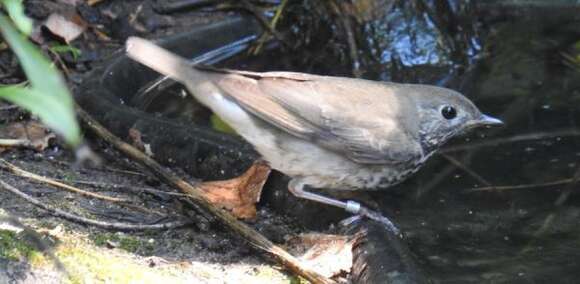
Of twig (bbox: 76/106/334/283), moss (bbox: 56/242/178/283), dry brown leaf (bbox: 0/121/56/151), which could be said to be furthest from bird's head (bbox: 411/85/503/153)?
dry brown leaf (bbox: 0/121/56/151)

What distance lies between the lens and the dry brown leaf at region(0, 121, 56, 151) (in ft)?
18.1

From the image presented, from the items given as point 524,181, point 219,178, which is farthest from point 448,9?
point 219,178

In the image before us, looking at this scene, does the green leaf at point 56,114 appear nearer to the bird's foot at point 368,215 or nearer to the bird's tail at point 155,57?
the bird's tail at point 155,57

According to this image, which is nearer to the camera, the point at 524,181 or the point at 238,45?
the point at 524,181

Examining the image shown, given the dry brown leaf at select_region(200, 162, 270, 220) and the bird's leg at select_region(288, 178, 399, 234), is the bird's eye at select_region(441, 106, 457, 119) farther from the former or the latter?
the dry brown leaf at select_region(200, 162, 270, 220)

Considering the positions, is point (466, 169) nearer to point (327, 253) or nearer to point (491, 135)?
point (491, 135)

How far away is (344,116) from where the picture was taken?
5.03 metres

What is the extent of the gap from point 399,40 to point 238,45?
4.52 ft

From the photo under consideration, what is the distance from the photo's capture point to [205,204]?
464cm

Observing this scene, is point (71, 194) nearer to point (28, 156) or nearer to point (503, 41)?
point (28, 156)

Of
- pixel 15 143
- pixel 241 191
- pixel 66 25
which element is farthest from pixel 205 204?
pixel 66 25

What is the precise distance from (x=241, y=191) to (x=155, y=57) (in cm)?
83

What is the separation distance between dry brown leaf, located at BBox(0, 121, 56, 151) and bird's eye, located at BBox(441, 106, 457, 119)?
231 cm

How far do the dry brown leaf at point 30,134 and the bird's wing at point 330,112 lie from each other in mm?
1347
